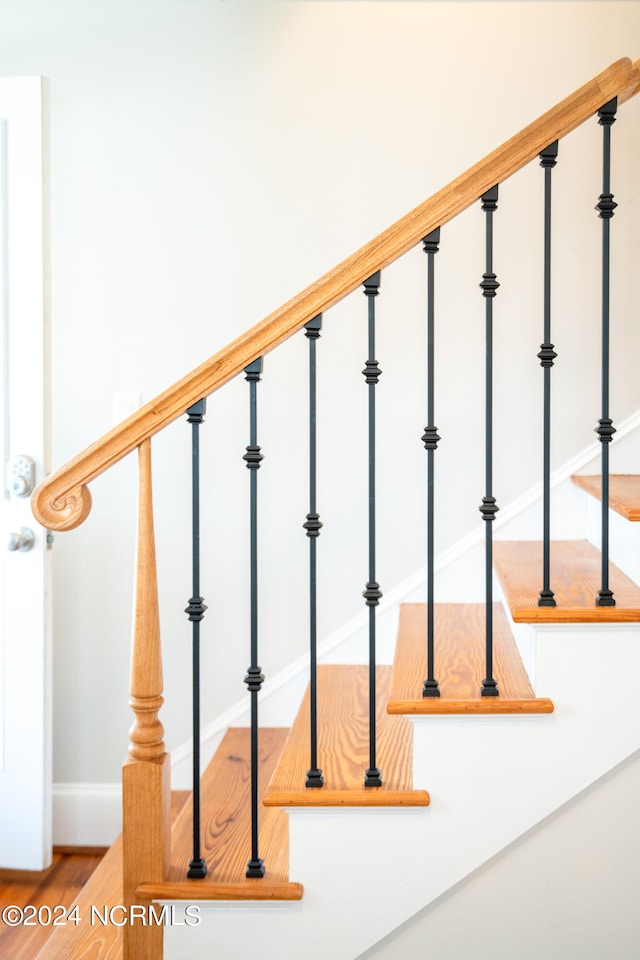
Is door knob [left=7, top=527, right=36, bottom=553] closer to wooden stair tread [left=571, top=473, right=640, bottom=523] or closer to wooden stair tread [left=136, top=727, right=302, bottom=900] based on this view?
wooden stair tread [left=136, top=727, right=302, bottom=900]

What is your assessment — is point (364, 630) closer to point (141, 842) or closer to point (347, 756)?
point (347, 756)

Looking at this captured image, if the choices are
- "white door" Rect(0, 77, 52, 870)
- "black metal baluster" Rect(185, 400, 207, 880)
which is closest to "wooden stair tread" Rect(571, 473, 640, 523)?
"black metal baluster" Rect(185, 400, 207, 880)

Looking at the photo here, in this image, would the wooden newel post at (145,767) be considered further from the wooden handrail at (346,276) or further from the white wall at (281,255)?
the white wall at (281,255)

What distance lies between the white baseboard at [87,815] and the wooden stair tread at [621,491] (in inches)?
65.1

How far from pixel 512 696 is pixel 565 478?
101 centimetres

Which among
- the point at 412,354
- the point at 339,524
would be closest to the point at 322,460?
the point at 339,524

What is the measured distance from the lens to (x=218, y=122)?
2338mm

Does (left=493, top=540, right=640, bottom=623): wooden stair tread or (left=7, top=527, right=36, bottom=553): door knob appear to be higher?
(left=7, top=527, right=36, bottom=553): door knob

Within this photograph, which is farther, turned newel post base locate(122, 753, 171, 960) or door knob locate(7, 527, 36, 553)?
door knob locate(7, 527, 36, 553)

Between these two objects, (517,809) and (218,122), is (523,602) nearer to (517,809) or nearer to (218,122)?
(517,809)

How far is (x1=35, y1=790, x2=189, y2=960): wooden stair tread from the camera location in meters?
1.57

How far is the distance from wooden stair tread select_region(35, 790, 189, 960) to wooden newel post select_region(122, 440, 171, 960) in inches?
6.8

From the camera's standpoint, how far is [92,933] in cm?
164

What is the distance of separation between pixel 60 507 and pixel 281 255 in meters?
1.21
